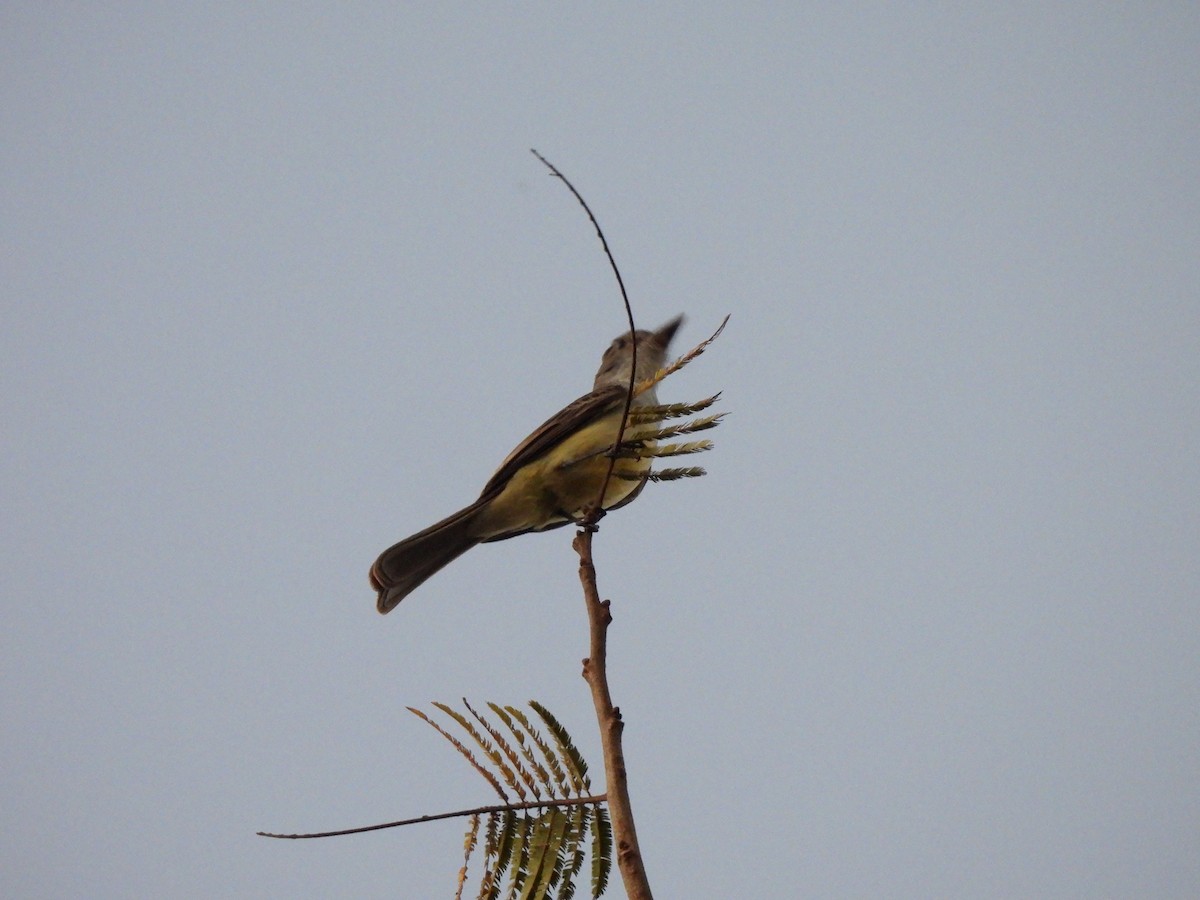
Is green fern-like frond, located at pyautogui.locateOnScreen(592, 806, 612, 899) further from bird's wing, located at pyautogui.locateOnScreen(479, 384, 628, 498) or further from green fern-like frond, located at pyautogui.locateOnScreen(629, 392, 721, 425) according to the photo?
bird's wing, located at pyautogui.locateOnScreen(479, 384, 628, 498)

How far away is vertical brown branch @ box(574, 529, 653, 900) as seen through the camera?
2465mm

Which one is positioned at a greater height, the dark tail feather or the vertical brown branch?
the dark tail feather

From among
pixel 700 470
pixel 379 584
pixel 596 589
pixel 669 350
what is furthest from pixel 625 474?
pixel 669 350

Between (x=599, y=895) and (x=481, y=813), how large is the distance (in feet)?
1.19

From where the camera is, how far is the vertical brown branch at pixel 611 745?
8.09ft

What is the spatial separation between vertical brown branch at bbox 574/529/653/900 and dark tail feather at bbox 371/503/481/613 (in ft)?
8.26

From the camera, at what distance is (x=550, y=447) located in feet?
19.4

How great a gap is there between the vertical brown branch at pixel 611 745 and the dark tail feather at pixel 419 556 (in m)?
2.52

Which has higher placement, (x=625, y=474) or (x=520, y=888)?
(x=625, y=474)

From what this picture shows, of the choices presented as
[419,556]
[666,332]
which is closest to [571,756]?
[419,556]

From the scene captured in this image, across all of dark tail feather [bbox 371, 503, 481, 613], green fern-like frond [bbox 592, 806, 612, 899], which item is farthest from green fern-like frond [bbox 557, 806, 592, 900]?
dark tail feather [bbox 371, 503, 481, 613]

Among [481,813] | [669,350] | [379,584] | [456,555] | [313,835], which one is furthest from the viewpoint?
[669,350]

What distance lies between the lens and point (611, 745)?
2.62 m

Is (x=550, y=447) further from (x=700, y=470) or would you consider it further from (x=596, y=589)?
(x=596, y=589)
